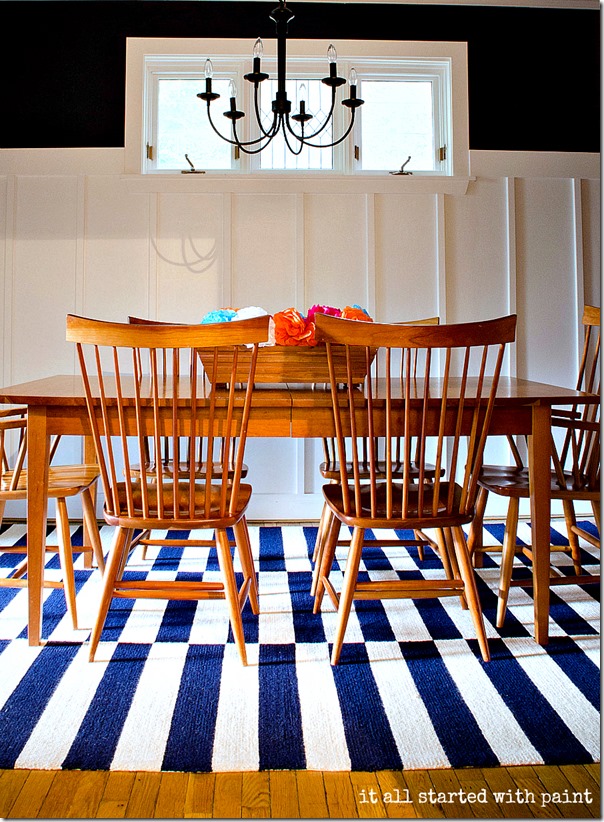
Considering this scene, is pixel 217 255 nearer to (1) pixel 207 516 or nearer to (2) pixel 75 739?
(1) pixel 207 516

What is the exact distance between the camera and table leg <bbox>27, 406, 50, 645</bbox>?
72.0 inches

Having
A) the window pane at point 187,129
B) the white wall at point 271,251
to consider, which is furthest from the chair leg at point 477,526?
the window pane at point 187,129

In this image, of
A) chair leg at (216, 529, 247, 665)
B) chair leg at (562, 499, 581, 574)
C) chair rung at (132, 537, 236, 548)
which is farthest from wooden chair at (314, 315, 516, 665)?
chair leg at (562, 499, 581, 574)

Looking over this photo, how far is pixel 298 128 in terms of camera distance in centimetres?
351

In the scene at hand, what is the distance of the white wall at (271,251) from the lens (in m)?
3.40

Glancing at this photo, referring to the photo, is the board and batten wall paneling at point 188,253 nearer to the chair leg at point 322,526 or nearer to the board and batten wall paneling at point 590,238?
the chair leg at point 322,526

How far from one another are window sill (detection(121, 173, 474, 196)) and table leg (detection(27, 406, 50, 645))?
6.50 ft

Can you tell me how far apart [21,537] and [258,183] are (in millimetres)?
2210

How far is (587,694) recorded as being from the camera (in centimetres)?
161

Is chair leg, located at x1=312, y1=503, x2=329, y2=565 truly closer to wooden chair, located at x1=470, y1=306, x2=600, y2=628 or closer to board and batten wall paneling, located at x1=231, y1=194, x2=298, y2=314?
wooden chair, located at x1=470, y1=306, x2=600, y2=628

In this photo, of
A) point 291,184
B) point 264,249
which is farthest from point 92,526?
point 291,184

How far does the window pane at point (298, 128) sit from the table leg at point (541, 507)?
7.42ft

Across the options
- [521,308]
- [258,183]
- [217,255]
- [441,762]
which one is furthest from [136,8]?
[441,762]

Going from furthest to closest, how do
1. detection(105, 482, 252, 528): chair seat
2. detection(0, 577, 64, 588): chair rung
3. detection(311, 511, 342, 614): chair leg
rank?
detection(0, 577, 64, 588): chair rung, detection(311, 511, 342, 614): chair leg, detection(105, 482, 252, 528): chair seat
